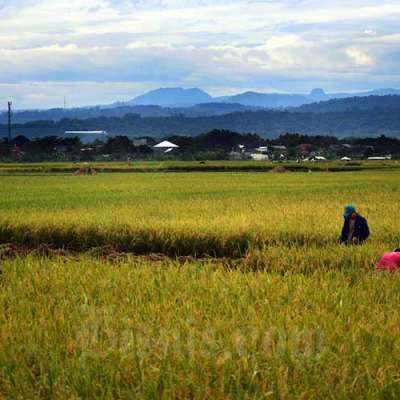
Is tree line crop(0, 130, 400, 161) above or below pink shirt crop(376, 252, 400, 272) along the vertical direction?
above

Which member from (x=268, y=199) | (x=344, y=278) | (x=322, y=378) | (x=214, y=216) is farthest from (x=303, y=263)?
(x=268, y=199)

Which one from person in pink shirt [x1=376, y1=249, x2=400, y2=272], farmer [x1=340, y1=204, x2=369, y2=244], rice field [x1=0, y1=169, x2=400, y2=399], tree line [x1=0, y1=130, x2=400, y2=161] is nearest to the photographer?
rice field [x1=0, y1=169, x2=400, y2=399]

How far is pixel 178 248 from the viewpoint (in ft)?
37.2

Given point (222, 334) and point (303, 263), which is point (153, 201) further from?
point (222, 334)

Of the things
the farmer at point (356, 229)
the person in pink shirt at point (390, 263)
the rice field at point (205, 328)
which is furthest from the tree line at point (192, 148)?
the person in pink shirt at point (390, 263)

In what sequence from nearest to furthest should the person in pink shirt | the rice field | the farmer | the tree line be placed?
the rice field → the person in pink shirt → the farmer → the tree line

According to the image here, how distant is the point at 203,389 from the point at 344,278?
340cm

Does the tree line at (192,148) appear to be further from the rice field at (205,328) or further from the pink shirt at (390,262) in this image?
the pink shirt at (390,262)

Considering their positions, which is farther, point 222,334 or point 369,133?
point 369,133

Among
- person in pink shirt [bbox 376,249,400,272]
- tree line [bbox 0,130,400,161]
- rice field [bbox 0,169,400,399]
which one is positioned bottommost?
rice field [bbox 0,169,400,399]

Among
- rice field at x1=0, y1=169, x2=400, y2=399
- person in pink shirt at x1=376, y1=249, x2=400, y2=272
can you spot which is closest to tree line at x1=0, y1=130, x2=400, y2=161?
rice field at x1=0, y1=169, x2=400, y2=399

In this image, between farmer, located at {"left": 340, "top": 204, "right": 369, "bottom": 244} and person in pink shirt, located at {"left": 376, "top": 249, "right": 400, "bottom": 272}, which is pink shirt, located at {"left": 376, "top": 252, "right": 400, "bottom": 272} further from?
farmer, located at {"left": 340, "top": 204, "right": 369, "bottom": 244}

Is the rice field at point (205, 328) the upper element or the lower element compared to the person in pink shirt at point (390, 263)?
lower

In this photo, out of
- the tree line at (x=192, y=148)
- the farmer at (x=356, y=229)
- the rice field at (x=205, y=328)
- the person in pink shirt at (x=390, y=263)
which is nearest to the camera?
the rice field at (x=205, y=328)
